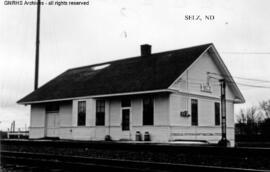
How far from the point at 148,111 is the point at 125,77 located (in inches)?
145

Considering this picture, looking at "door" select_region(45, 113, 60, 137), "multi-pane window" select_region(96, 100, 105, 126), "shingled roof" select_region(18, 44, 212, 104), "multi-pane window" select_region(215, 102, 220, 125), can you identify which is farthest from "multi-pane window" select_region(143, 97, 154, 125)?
"door" select_region(45, 113, 60, 137)

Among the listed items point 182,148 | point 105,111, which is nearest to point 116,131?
point 105,111

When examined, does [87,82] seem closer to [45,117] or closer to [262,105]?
[45,117]

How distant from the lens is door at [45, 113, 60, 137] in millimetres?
25656

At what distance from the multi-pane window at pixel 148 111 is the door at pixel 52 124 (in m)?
7.75

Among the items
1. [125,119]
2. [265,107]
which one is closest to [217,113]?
[125,119]

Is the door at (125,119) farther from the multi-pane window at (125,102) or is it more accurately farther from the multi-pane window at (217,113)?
the multi-pane window at (217,113)

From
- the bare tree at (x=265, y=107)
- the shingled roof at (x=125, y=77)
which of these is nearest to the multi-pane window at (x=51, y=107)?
the shingled roof at (x=125, y=77)

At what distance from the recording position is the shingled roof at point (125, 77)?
68.0 ft

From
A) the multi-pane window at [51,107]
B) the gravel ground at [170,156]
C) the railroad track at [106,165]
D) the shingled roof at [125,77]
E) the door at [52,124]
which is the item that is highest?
the shingled roof at [125,77]

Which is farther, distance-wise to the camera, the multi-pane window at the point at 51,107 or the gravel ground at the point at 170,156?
the multi-pane window at the point at 51,107

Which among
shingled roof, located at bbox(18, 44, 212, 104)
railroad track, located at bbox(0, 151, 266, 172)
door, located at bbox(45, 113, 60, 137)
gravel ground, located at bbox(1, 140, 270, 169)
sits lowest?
gravel ground, located at bbox(1, 140, 270, 169)

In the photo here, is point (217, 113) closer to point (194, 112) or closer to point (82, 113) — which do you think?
point (194, 112)

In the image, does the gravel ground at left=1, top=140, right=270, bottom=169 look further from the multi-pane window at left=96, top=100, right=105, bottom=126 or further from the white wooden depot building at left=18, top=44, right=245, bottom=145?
the multi-pane window at left=96, top=100, right=105, bottom=126
